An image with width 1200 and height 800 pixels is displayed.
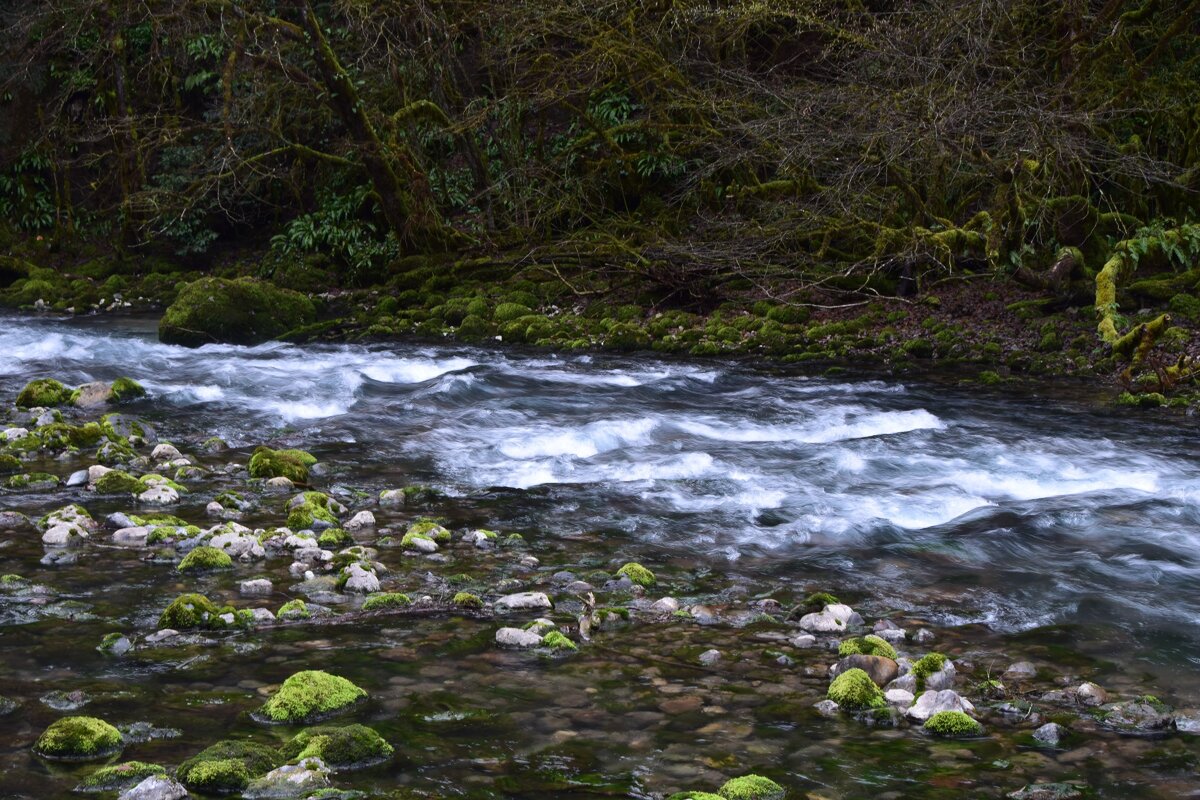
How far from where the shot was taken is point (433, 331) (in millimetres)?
15172

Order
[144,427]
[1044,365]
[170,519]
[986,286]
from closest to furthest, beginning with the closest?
[170,519]
[144,427]
[1044,365]
[986,286]

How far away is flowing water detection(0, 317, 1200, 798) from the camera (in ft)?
11.3

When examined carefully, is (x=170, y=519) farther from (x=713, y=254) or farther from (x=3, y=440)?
(x=713, y=254)

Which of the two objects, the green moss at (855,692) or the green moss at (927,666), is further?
the green moss at (927,666)

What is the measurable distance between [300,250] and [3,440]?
41.7 ft

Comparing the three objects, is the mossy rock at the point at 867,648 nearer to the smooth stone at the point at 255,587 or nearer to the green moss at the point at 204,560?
the smooth stone at the point at 255,587

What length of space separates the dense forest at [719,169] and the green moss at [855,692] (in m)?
7.41

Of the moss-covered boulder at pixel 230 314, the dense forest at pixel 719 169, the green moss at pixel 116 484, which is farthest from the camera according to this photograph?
the moss-covered boulder at pixel 230 314

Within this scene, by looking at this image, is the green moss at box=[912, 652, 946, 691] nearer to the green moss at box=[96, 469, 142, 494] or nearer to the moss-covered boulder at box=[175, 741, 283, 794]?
the moss-covered boulder at box=[175, 741, 283, 794]

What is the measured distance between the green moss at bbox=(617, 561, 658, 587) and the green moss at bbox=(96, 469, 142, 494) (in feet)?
10.3

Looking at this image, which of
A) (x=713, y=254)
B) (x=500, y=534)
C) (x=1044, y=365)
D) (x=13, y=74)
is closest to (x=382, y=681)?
(x=500, y=534)

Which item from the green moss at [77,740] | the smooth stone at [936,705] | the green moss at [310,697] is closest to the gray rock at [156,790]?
the green moss at [77,740]

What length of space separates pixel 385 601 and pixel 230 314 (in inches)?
437

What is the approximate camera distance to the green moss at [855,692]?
12.4 feet
